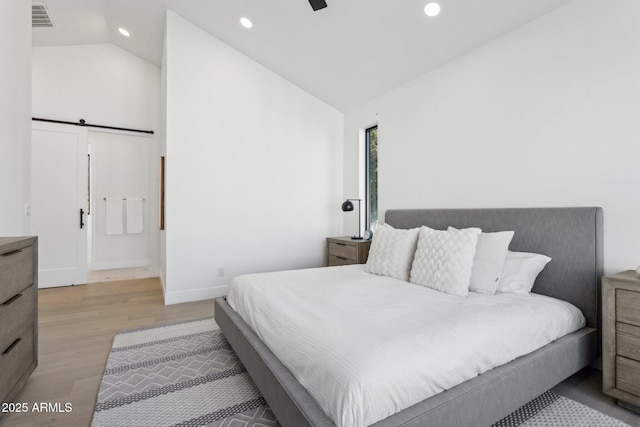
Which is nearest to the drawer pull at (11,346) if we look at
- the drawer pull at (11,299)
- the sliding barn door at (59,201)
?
the drawer pull at (11,299)

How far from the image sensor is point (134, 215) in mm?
5141

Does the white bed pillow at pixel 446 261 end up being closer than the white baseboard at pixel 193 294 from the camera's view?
Yes

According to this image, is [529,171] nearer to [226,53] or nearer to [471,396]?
[471,396]

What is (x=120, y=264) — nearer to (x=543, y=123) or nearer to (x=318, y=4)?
(x=318, y=4)

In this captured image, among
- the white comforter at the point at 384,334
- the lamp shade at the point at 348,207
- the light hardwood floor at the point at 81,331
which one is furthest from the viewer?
the lamp shade at the point at 348,207

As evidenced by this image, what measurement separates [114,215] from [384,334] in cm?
527

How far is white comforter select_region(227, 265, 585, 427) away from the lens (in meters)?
1.11

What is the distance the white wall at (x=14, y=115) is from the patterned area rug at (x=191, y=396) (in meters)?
1.24

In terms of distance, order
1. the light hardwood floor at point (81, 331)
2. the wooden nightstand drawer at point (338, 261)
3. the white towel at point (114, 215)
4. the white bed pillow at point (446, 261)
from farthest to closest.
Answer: the white towel at point (114, 215) → the wooden nightstand drawer at point (338, 261) → the white bed pillow at point (446, 261) → the light hardwood floor at point (81, 331)

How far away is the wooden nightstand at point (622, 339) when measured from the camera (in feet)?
5.26

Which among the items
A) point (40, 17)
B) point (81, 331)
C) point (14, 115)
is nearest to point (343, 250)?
point (81, 331)

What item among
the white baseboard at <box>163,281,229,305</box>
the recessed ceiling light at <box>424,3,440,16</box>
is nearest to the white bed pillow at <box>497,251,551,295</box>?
the recessed ceiling light at <box>424,3,440,16</box>

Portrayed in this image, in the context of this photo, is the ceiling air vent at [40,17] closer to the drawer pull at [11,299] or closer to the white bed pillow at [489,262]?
the drawer pull at [11,299]

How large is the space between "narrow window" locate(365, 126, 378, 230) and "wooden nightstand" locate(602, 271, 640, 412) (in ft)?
8.73
